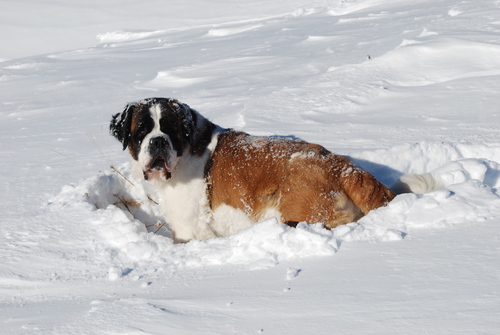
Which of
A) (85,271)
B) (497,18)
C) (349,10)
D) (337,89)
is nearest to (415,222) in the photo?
(85,271)

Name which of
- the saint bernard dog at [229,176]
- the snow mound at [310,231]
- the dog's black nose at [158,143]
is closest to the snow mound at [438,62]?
the snow mound at [310,231]

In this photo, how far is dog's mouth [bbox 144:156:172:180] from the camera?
3782 mm

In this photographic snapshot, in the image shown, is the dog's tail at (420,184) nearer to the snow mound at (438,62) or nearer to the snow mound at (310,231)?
the snow mound at (310,231)

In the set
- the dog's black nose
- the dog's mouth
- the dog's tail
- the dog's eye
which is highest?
the dog's eye

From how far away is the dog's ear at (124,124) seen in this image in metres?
3.96

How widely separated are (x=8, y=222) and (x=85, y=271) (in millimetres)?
1101

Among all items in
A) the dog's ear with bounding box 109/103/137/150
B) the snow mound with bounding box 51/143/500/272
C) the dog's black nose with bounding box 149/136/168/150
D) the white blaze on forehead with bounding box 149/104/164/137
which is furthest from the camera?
the dog's ear with bounding box 109/103/137/150

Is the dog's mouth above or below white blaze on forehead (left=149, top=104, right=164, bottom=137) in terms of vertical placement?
below

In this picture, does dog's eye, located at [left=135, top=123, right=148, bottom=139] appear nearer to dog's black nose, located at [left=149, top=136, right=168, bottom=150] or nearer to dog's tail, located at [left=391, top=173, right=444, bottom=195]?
dog's black nose, located at [left=149, top=136, right=168, bottom=150]

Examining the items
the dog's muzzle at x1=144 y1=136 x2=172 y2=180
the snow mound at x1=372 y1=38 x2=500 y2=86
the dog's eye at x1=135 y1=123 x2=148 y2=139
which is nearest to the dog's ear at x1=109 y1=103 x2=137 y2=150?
the dog's eye at x1=135 y1=123 x2=148 y2=139

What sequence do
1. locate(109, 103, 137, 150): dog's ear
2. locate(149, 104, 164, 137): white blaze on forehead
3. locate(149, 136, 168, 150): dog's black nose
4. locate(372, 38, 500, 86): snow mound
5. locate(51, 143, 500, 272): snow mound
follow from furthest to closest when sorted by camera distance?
1. locate(372, 38, 500, 86): snow mound
2. locate(109, 103, 137, 150): dog's ear
3. locate(149, 104, 164, 137): white blaze on forehead
4. locate(149, 136, 168, 150): dog's black nose
5. locate(51, 143, 500, 272): snow mound

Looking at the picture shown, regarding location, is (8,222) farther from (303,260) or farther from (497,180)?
(497,180)

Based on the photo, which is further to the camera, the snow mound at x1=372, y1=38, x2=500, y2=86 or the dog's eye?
the snow mound at x1=372, y1=38, x2=500, y2=86

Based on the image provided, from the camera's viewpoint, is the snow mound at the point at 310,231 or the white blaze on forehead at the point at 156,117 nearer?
the snow mound at the point at 310,231
